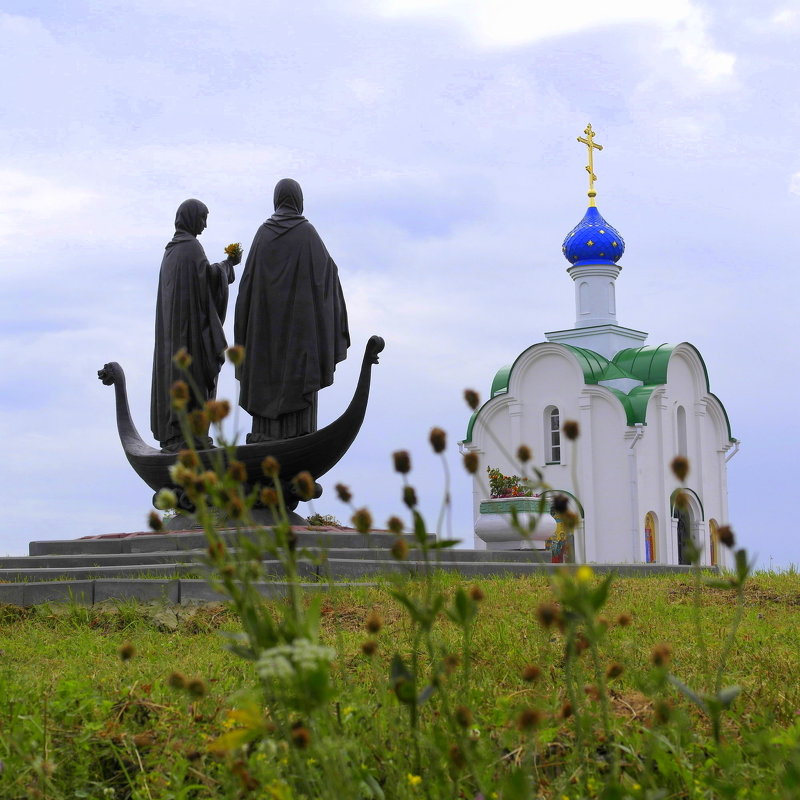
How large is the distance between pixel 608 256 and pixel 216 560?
27946mm

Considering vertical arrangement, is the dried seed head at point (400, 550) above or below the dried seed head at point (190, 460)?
below

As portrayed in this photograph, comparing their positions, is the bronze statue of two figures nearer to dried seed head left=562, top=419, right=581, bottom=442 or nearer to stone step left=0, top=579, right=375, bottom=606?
stone step left=0, top=579, right=375, bottom=606

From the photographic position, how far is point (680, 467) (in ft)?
6.54

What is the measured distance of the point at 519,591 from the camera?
701 cm

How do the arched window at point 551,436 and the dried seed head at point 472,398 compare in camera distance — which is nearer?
the dried seed head at point 472,398

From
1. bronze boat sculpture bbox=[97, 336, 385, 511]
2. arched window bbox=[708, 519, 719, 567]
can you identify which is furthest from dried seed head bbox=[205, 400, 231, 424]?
arched window bbox=[708, 519, 719, 567]

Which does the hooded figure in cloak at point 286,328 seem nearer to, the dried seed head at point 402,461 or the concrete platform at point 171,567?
the concrete platform at point 171,567

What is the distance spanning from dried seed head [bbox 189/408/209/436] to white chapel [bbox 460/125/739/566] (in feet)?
75.0

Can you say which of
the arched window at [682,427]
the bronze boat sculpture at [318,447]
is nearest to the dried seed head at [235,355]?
the bronze boat sculpture at [318,447]

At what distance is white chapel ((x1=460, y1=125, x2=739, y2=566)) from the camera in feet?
85.1

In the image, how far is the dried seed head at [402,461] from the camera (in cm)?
205

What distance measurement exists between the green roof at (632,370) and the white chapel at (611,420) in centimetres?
3

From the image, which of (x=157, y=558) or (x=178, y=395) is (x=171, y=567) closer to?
(x=157, y=558)

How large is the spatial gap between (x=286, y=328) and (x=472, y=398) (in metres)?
8.95
